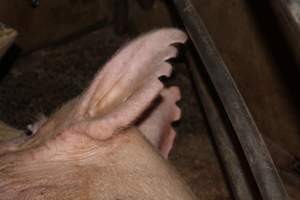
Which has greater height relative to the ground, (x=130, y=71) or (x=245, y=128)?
(x=130, y=71)

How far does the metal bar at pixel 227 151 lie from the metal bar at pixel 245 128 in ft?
2.04

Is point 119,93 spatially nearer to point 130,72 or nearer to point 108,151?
point 130,72

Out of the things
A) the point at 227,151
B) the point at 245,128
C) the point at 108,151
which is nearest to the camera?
the point at 245,128

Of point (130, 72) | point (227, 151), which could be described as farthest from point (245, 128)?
point (227, 151)

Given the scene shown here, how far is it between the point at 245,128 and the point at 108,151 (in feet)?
1.63

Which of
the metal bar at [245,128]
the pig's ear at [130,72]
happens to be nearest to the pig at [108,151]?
the pig's ear at [130,72]

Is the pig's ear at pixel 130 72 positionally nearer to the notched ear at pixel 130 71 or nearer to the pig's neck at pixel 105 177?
the notched ear at pixel 130 71

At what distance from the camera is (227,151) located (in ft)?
8.66

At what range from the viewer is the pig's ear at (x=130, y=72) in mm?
1855

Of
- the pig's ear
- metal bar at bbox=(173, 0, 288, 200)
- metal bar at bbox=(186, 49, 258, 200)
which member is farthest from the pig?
metal bar at bbox=(186, 49, 258, 200)

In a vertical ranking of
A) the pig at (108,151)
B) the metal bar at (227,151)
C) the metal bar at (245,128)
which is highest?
the pig at (108,151)

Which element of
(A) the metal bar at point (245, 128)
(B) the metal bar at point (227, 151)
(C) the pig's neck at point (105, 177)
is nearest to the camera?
(A) the metal bar at point (245, 128)

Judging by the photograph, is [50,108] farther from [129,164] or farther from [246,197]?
[129,164]

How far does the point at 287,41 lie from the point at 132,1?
2.23 metres
